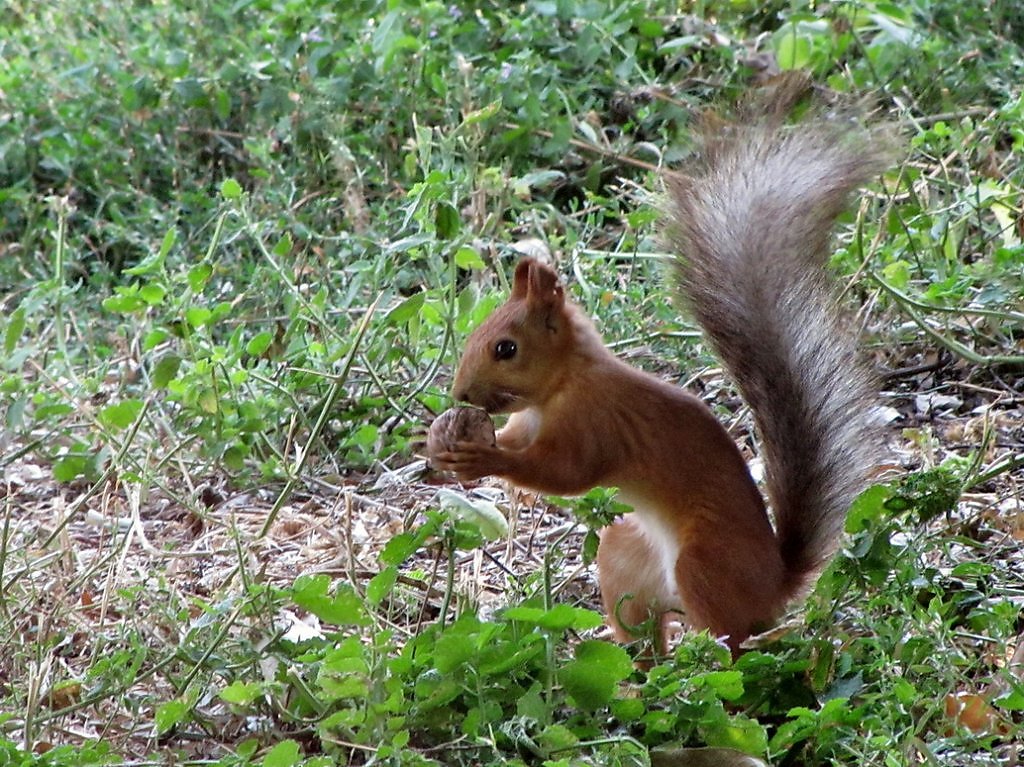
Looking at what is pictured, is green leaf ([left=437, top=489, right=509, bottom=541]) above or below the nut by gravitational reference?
above

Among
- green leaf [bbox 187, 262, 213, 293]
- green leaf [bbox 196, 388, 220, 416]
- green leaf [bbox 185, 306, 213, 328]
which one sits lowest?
green leaf [bbox 196, 388, 220, 416]

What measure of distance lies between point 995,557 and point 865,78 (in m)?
2.06

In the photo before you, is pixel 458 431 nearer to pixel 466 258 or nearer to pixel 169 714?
pixel 466 258

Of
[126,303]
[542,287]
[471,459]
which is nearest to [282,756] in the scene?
[471,459]

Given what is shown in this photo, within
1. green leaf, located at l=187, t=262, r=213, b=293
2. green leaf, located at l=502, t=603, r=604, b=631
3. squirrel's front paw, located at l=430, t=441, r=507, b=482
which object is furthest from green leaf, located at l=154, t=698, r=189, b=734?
green leaf, located at l=187, t=262, r=213, b=293

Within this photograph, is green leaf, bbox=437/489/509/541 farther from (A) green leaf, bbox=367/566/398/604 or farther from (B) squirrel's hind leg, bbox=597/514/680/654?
(B) squirrel's hind leg, bbox=597/514/680/654

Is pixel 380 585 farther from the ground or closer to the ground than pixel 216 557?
farther from the ground

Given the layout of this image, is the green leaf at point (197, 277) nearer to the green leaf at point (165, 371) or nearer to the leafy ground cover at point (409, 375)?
the leafy ground cover at point (409, 375)

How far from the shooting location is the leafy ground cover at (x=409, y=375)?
6.02ft

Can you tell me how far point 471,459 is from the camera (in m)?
2.33

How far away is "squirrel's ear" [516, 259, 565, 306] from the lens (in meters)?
2.45

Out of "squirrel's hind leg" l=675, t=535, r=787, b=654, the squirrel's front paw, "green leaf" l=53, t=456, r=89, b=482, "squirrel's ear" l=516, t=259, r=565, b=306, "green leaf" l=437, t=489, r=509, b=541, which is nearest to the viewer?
"green leaf" l=437, t=489, r=509, b=541

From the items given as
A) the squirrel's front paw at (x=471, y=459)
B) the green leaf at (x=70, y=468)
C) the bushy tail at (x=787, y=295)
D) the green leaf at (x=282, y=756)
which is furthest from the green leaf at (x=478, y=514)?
the green leaf at (x=70, y=468)

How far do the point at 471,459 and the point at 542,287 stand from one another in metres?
0.31
